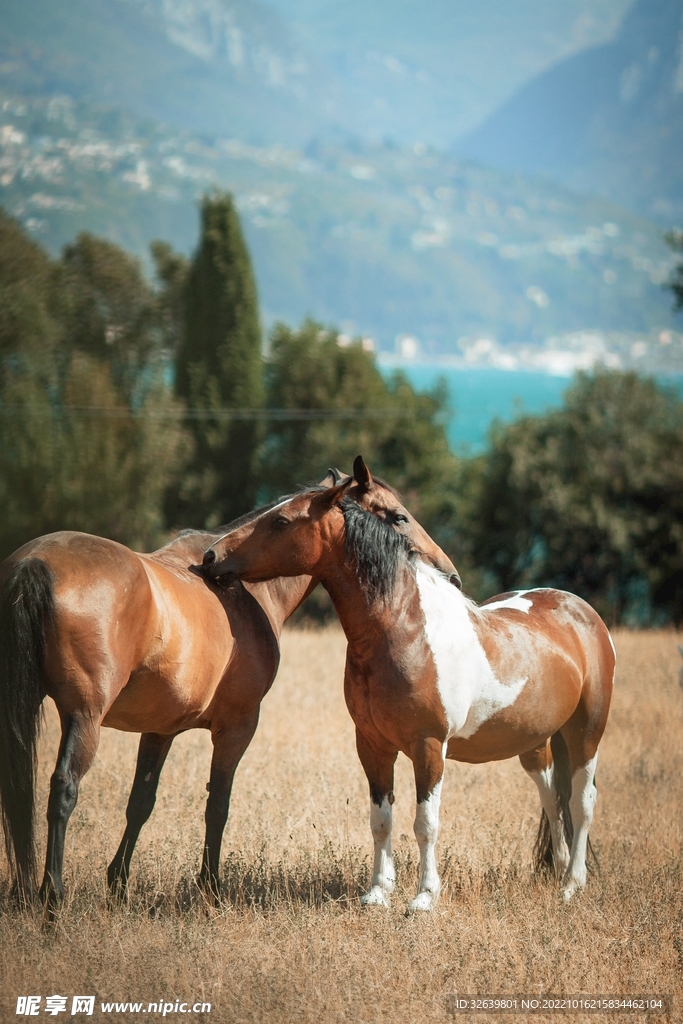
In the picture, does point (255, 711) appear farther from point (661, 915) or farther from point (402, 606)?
point (661, 915)

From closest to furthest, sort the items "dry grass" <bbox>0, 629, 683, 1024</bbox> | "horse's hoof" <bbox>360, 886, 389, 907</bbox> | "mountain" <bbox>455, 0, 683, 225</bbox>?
"dry grass" <bbox>0, 629, 683, 1024</bbox> < "horse's hoof" <bbox>360, 886, 389, 907</bbox> < "mountain" <bbox>455, 0, 683, 225</bbox>

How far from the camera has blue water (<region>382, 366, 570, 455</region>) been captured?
257ft

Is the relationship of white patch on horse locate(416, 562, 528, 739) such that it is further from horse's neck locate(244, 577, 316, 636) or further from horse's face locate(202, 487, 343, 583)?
horse's neck locate(244, 577, 316, 636)

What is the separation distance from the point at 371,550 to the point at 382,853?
1583 millimetres

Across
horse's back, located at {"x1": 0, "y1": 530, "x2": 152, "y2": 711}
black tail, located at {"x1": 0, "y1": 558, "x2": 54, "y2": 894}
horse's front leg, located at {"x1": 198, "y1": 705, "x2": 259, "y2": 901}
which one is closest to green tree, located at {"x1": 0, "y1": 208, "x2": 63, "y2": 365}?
horse's front leg, located at {"x1": 198, "y1": 705, "x2": 259, "y2": 901}

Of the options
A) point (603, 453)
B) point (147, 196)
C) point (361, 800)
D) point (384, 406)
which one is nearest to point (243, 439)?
point (384, 406)

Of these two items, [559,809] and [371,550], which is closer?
[371,550]

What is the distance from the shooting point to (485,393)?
11975cm

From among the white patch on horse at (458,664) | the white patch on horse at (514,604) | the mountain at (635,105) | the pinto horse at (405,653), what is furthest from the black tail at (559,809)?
the mountain at (635,105)

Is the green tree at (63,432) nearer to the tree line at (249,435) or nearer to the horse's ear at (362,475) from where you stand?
the tree line at (249,435)

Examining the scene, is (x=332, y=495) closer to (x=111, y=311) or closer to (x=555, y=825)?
(x=555, y=825)

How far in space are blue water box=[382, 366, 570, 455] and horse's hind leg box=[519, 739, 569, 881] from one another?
57.6 m

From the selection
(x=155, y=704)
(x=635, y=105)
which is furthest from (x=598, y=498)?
(x=635, y=105)

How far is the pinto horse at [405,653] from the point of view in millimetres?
4344
